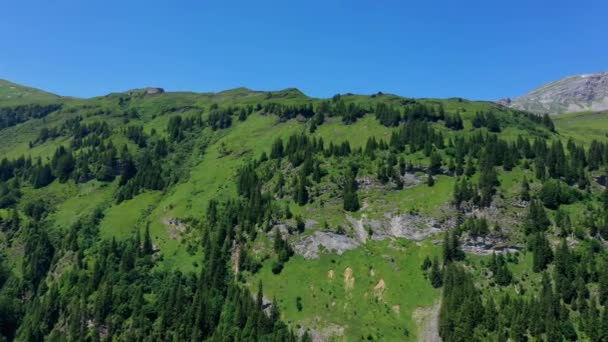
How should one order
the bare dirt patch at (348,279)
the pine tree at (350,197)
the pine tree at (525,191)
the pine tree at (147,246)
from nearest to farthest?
the bare dirt patch at (348,279)
the pine tree at (525,191)
the pine tree at (350,197)
the pine tree at (147,246)

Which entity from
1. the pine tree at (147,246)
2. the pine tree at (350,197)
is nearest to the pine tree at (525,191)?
the pine tree at (350,197)

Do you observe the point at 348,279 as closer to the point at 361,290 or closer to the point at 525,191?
the point at 361,290

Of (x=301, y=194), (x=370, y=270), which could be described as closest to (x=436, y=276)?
(x=370, y=270)

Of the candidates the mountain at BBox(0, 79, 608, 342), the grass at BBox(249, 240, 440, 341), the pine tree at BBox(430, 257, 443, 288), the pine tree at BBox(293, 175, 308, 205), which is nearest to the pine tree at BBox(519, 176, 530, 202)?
the mountain at BBox(0, 79, 608, 342)

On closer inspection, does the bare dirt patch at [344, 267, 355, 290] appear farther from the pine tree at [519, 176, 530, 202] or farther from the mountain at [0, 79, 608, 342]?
the pine tree at [519, 176, 530, 202]

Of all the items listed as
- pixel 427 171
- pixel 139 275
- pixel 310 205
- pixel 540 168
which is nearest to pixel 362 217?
pixel 310 205

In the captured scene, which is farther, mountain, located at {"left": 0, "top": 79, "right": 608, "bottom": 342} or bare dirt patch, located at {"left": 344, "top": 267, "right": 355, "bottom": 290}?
bare dirt patch, located at {"left": 344, "top": 267, "right": 355, "bottom": 290}

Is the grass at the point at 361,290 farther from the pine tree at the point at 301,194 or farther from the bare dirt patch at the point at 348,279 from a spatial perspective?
the pine tree at the point at 301,194

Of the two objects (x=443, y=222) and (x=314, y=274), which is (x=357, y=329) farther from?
(x=443, y=222)

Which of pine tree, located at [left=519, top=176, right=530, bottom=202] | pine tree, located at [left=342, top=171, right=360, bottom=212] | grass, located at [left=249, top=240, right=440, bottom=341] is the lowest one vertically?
grass, located at [left=249, top=240, right=440, bottom=341]
